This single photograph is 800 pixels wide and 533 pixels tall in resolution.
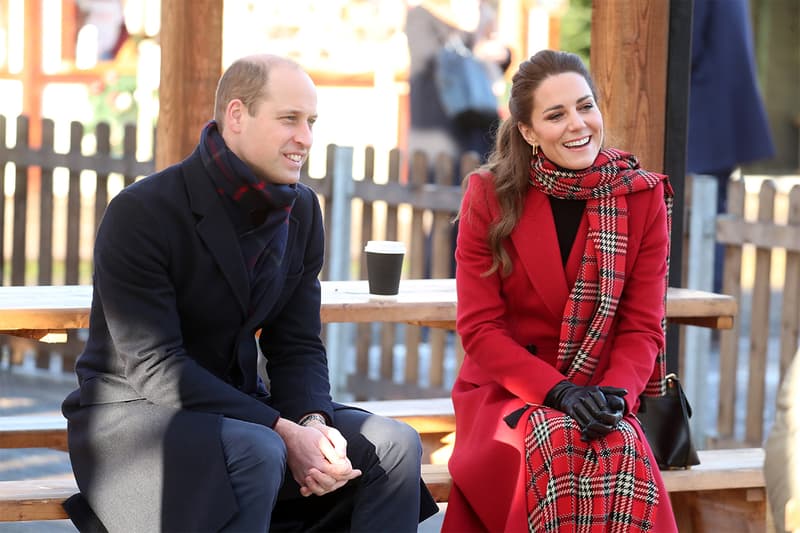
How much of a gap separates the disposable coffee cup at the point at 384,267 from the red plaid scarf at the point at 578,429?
0.63 metres

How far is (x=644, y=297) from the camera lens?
3863 millimetres

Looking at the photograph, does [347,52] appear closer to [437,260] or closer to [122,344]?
[437,260]

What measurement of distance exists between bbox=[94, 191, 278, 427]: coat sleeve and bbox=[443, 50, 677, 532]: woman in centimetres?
73

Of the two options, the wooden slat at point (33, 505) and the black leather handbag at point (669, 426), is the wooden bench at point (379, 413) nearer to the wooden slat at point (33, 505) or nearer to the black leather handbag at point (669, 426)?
the wooden slat at point (33, 505)

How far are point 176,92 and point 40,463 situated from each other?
71.8 inches

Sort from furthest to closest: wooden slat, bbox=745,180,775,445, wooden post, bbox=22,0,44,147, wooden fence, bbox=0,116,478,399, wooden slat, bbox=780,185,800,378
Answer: wooden post, bbox=22,0,44,147 → wooden fence, bbox=0,116,478,399 → wooden slat, bbox=745,180,775,445 → wooden slat, bbox=780,185,800,378

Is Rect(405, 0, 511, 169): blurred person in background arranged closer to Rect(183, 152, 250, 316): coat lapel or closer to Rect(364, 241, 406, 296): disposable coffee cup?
Rect(364, 241, 406, 296): disposable coffee cup

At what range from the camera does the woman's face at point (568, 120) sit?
12.6ft

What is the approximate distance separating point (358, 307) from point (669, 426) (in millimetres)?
1021

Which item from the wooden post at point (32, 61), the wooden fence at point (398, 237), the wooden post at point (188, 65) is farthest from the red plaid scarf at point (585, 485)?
the wooden post at point (32, 61)

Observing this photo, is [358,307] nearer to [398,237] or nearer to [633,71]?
[633,71]

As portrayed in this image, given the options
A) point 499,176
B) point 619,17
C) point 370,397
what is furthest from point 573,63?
point 370,397

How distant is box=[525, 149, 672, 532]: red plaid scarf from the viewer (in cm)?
351

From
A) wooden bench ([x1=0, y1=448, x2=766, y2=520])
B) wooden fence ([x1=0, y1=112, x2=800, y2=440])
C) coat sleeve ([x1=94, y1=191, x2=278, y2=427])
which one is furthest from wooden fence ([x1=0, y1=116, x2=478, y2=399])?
coat sleeve ([x1=94, y1=191, x2=278, y2=427])
